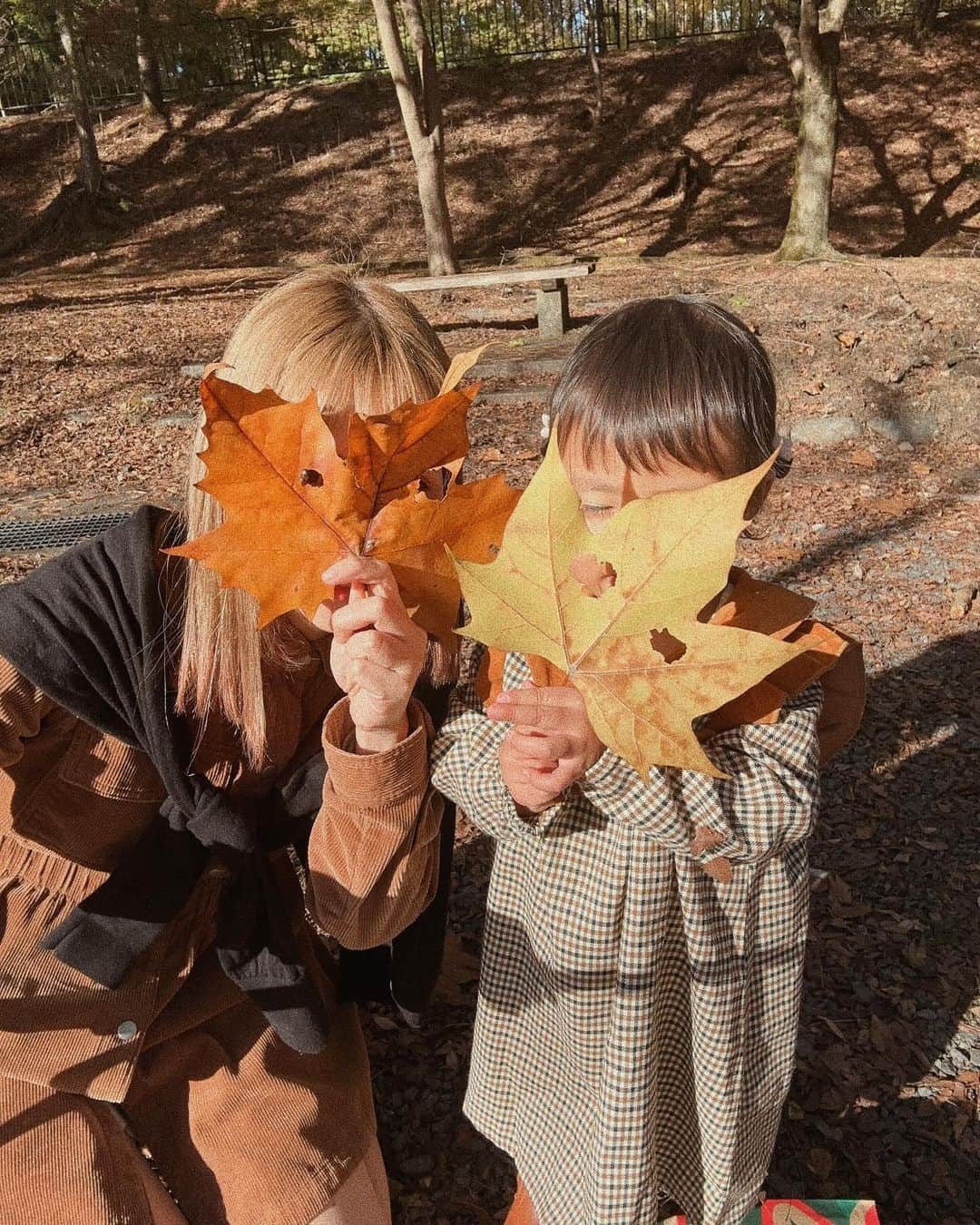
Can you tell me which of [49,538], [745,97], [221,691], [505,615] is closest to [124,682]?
[221,691]

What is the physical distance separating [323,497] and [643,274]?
10465 mm

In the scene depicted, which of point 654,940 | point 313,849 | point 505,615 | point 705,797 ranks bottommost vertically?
point 654,940

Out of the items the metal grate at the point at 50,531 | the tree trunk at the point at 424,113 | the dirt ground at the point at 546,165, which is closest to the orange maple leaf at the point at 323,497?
the metal grate at the point at 50,531

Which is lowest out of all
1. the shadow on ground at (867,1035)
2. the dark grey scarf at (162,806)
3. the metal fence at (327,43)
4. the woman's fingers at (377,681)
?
the shadow on ground at (867,1035)

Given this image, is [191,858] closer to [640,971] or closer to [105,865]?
[105,865]

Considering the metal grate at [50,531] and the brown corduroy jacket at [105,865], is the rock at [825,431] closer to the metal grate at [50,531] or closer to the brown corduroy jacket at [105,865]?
the metal grate at [50,531]

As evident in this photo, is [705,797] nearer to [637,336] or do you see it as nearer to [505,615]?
[505,615]

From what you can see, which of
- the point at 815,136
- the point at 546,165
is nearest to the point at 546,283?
the point at 815,136

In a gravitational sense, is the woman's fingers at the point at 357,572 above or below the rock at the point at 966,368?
above

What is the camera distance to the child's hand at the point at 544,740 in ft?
3.52

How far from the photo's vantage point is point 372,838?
58.4 inches

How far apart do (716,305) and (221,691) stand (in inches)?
38.7

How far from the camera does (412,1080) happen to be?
238 centimetres

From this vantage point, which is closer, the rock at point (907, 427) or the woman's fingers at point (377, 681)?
the woman's fingers at point (377, 681)
